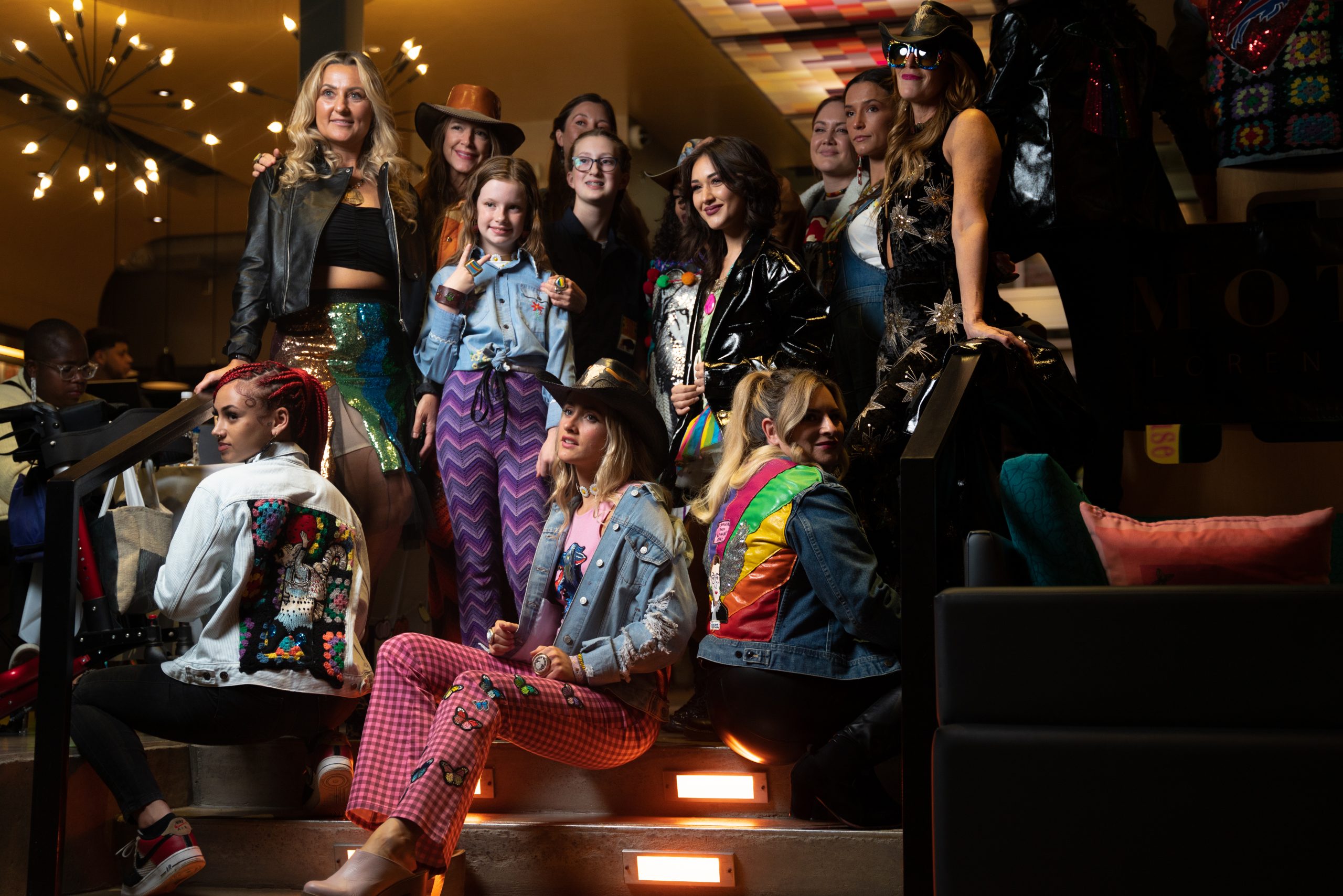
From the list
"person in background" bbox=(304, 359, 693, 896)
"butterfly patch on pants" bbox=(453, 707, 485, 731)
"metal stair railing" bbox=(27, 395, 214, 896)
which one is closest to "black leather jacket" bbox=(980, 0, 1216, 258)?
"person in background" bbox=(304, 359, 693, 896)

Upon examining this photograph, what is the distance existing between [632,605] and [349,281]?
5.24 ft

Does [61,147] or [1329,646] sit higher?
[61,147]

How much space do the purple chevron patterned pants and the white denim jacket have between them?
59 centimetres

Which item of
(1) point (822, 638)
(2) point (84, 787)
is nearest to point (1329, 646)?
(1) point (822, 638)

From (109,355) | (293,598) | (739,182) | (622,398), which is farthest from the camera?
(109,355)

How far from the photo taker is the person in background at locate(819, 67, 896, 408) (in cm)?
397

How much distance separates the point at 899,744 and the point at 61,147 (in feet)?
23.6

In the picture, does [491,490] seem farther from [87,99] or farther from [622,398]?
[87,99]

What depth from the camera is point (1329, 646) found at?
81.3 inches

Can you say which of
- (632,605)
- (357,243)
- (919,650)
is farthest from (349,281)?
(919,650)

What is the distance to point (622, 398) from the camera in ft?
11.4

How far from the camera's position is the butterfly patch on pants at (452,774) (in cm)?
271

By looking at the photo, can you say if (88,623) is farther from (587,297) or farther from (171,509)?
(587,297)

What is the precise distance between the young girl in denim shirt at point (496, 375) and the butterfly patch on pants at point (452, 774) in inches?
37.3
